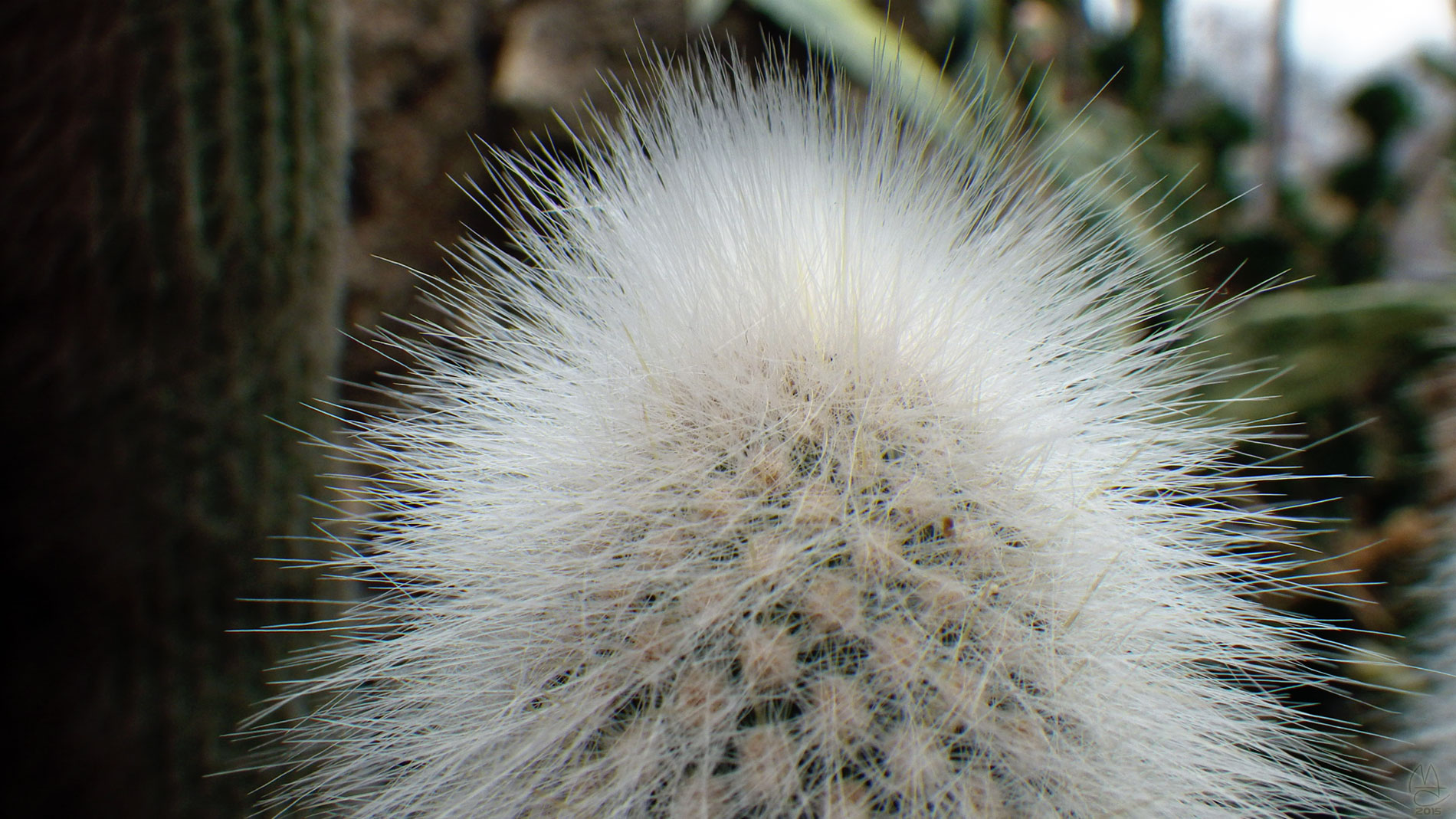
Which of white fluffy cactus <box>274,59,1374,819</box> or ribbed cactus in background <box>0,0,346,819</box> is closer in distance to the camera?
white fluffy cactus <box>274,59,1374,819</box>

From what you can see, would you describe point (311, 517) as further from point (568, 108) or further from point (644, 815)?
point (568, 108)

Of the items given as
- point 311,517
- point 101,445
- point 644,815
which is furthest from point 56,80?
point 644,815

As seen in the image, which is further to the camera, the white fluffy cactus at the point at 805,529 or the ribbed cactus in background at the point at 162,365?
the ribbed cactus in background at the point at 162,365

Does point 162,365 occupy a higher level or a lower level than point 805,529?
higher
